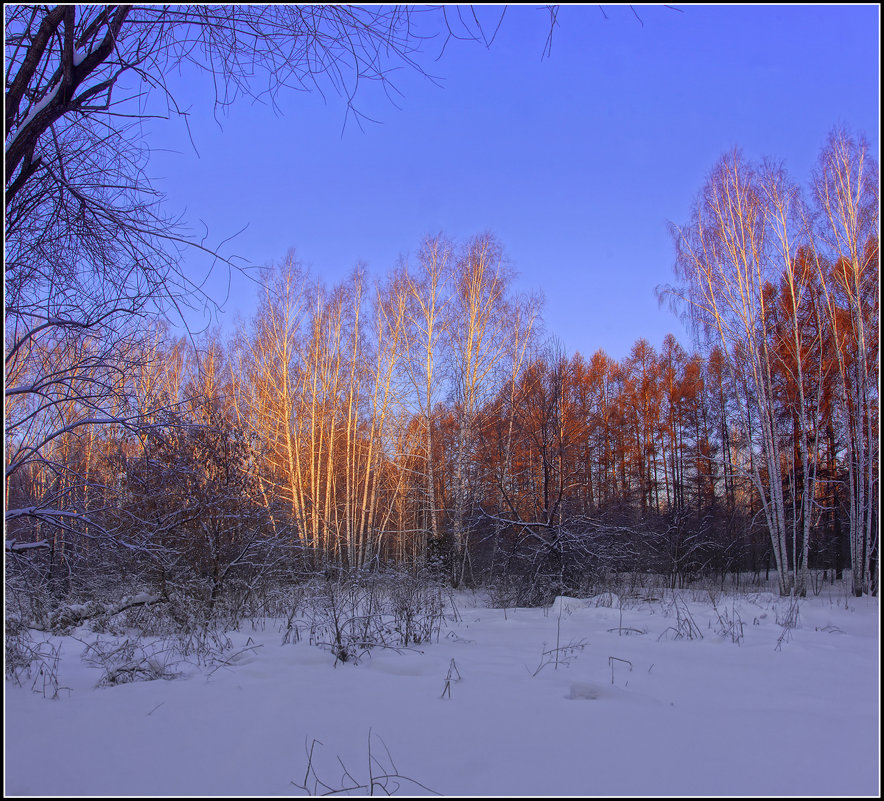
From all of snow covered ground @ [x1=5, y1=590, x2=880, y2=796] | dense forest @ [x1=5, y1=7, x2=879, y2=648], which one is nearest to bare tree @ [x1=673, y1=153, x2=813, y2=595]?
dense forest @ [x1=5, y1=7, x2=879, y2=648]

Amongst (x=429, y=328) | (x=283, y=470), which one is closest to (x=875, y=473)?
(x=429, y=328)

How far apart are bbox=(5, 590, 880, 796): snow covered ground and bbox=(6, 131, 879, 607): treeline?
994 mm

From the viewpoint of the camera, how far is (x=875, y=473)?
13.1 meters

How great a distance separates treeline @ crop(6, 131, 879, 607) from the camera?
3.40 meters

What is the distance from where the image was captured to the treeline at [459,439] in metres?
3.40

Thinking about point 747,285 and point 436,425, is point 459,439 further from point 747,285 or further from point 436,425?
point 747,285

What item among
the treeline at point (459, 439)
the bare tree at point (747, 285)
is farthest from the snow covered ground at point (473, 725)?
the bare tree at point (747, 285)

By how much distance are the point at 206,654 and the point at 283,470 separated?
47.0 feet

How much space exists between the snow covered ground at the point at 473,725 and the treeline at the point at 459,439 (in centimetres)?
99

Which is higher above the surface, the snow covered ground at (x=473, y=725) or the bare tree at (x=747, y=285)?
the bare tree at (x=747, y=285)

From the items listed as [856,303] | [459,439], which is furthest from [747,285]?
[459,439]

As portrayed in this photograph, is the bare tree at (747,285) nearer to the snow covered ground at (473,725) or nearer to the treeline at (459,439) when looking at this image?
the treeline at (459,439)

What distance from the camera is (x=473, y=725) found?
2.66 metres

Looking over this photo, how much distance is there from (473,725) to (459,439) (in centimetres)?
1240
